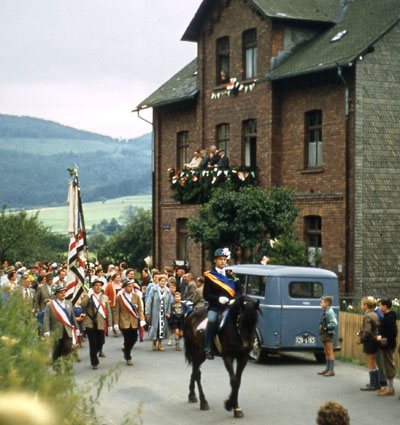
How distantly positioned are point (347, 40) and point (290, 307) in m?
13.8

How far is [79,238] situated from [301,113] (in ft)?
39.3

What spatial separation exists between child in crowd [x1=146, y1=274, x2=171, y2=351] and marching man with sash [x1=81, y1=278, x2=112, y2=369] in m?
2.80

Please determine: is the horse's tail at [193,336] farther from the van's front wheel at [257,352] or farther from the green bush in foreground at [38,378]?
the green bush in foreground at [38,378]

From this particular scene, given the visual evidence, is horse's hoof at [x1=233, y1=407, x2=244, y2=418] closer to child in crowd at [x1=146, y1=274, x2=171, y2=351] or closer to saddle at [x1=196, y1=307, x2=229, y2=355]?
saddle at [x1=196, y1=307, x2=229, y2=355]

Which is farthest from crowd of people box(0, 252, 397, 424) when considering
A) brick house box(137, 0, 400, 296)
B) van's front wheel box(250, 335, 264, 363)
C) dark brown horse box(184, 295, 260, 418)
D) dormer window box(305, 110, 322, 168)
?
dormer window box(305, 110, 322, 168)

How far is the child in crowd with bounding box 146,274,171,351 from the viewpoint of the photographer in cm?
2098

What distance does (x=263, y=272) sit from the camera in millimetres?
18531

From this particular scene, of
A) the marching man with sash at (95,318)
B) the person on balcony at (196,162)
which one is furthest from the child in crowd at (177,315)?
the person on balcony at (196,162)

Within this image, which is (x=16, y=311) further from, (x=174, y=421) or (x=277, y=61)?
(x=277, y=61)

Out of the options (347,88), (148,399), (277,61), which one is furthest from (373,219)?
(148,399)

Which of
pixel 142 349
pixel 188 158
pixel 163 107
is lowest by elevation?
pixel 142 349

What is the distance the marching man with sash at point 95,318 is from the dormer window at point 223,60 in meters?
17.2

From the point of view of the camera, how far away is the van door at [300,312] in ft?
58.9

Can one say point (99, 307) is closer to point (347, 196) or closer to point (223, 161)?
point (347, 196)
